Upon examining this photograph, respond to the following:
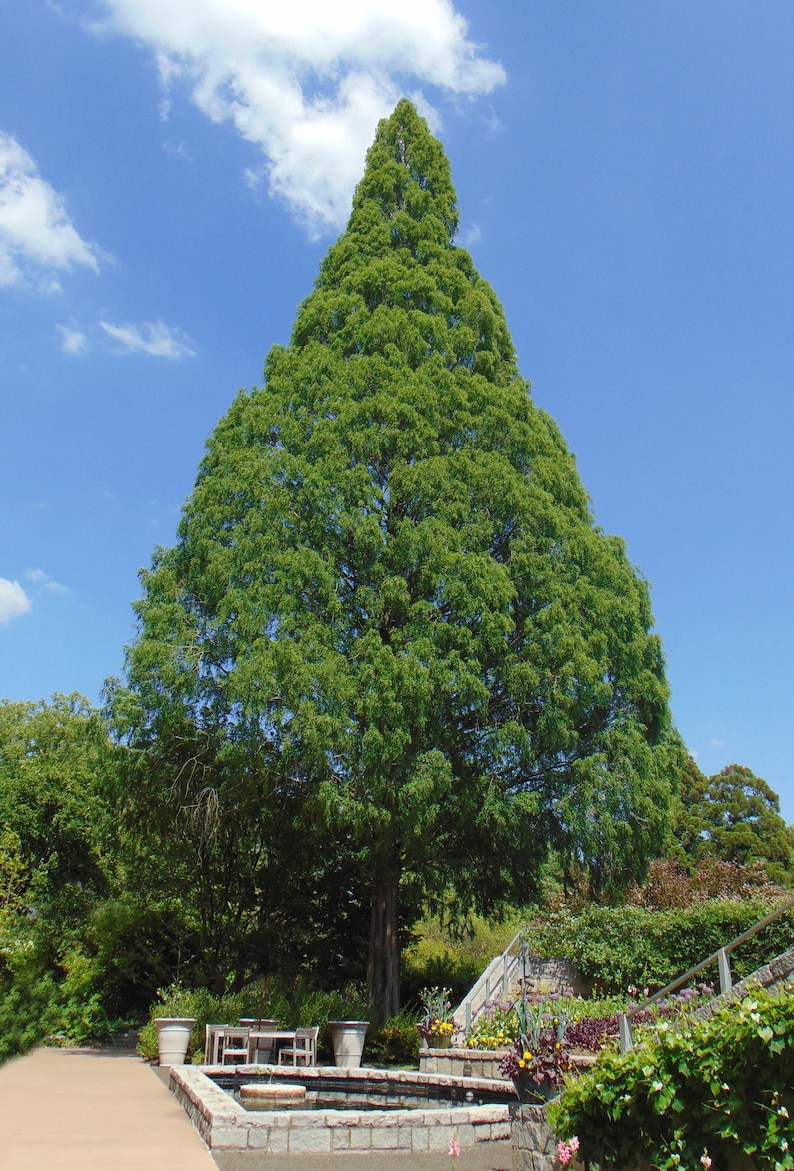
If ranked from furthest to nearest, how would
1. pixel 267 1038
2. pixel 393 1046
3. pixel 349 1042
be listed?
1. pixel 393 1046
2. pixel 349 1042
3. pixel 267 1038

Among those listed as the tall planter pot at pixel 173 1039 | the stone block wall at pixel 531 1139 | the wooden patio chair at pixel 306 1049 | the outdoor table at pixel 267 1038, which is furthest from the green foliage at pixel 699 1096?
the tall planter pot at pixel 173 1039

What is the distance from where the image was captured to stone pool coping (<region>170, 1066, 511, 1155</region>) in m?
6.12

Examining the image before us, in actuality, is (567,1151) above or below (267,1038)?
above

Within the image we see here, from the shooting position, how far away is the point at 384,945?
13.5m

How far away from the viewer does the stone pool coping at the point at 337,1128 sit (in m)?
6.12

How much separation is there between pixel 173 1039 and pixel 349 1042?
7.68 ft

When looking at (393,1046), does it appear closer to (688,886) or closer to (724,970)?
(724,970)

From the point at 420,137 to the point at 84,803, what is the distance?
56.5ft

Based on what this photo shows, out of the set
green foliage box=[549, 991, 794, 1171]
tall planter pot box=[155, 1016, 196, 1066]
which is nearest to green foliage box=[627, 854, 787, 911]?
tall planter pot box=[155, 1016, 196, 1066]

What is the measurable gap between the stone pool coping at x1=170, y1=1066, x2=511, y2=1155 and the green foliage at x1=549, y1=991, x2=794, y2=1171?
256cm

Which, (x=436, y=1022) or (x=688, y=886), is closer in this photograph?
(x=436, y=1022)

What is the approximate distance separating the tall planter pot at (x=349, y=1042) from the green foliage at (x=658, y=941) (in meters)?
4.70

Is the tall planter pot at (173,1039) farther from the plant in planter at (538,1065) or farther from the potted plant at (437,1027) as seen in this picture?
the plant in planter at (538,1065)

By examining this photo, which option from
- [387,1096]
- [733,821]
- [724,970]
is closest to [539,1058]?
[724,970]
